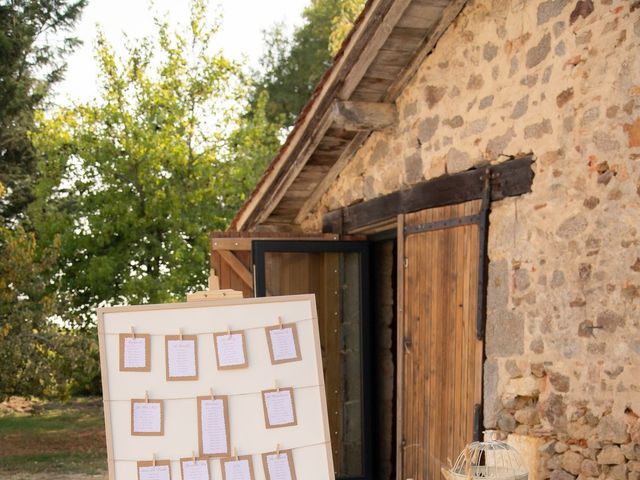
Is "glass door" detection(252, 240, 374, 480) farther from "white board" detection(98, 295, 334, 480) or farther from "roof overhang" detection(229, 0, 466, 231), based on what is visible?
"white board" detection(98, 295, 334, 480)

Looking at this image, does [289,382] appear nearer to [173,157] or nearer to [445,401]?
[445,401]

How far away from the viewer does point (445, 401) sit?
626 centimetres

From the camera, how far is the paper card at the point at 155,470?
472 cm

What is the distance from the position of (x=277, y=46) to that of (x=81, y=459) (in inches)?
576

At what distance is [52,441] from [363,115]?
29.6ft

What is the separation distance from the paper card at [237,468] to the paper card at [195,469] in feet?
0.28

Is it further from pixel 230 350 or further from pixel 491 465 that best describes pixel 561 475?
pixel 230 350

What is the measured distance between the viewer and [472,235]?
5.99 meters

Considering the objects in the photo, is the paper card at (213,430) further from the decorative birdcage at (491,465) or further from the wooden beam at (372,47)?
the wooden beam at (372,47)

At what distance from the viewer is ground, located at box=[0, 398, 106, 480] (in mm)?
11406

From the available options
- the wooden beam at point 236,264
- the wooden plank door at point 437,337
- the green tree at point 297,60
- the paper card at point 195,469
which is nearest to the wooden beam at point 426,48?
the wooden plank door at point 437,337

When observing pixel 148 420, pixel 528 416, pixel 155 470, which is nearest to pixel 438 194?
pixel 528 416

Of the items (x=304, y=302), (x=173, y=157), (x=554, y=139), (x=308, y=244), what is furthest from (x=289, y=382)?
(x=173, y=157)

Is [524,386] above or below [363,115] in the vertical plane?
below
